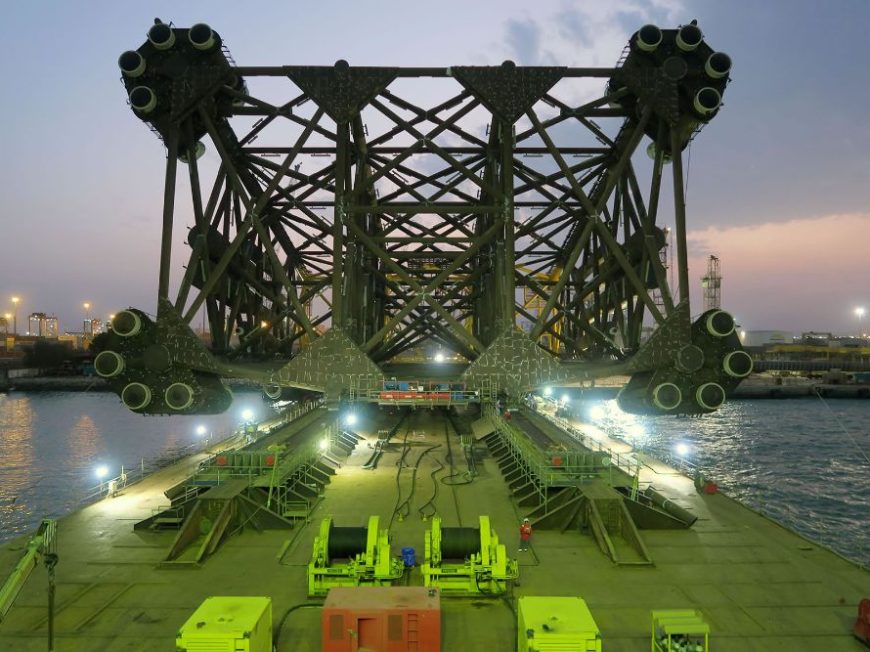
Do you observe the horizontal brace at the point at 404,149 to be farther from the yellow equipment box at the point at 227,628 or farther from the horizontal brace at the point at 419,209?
the yellow equipment box at the point at 227,628

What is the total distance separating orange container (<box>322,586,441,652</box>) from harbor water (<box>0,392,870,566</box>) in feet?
75.3

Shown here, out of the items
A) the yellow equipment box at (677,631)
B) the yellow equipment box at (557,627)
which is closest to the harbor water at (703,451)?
the yellow equipment box at (677,631)

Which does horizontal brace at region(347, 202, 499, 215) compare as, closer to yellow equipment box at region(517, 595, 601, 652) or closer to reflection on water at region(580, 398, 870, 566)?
reflection on water at region(580, 398, 870, 566)

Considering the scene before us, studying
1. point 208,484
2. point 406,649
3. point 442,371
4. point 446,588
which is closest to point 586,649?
point 406,649

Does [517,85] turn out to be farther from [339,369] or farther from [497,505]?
[497,505]

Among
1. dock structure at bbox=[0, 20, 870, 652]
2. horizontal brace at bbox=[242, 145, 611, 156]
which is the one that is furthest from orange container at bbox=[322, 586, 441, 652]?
horizontal brace at bbox=[242, 145, 611, 156]

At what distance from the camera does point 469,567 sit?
1319 centimetres

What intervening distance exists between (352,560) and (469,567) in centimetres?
288

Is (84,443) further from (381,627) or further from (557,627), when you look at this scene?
(557,627)

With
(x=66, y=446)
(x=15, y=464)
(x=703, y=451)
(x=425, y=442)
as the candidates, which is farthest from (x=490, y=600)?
(x=66, y=446)

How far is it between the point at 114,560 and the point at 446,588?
1012cm

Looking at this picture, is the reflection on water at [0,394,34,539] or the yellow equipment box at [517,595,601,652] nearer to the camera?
the yellow equipment box at [517,595,601,652]

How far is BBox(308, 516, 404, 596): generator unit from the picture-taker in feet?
42.9

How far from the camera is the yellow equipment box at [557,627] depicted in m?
8.53
